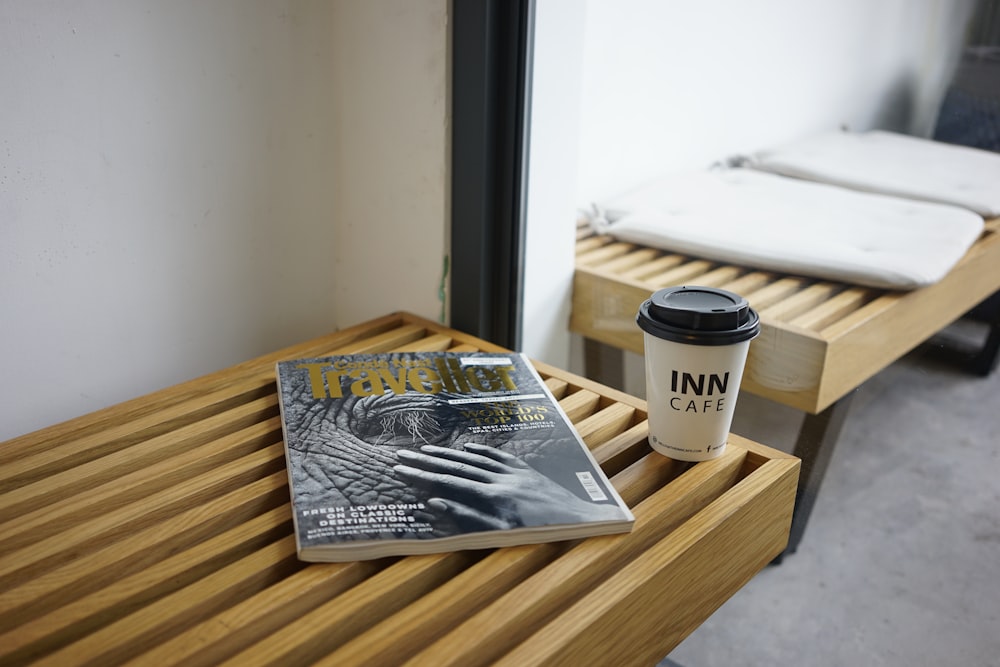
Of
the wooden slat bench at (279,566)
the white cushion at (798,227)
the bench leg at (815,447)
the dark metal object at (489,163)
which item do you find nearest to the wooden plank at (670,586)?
the wooden slat bench at (279,566)

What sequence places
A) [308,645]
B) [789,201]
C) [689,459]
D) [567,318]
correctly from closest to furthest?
[308,645] < [689,459] < [789,201] < [567,318]

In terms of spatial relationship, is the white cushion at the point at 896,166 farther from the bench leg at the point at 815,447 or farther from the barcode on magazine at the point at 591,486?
the barcode on magazine at the point at 591,486

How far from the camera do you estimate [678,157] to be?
1.06 meters

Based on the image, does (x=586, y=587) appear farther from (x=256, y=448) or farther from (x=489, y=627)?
(x=256, y=448)

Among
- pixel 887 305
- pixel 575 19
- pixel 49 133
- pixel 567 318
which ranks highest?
pixel 575 19

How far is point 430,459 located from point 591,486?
0.45 ft

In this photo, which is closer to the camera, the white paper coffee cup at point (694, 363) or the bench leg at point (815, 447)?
the white paper coffee cup at point (694, 363)

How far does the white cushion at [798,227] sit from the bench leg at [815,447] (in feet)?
0.46

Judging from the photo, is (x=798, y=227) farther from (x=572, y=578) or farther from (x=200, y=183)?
(x=200, y=183)

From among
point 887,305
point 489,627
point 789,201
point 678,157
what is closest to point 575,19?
point 678,157

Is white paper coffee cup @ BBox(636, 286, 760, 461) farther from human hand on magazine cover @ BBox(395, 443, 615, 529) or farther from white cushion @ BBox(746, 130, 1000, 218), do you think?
white cushion @ BBox(746, 130, 1000, 218)

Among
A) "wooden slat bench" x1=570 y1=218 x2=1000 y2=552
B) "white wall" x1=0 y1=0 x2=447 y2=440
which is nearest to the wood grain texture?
"wooden slat bench" x1=570 y1=218 x2=1000 y2=552

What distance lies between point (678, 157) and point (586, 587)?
0.60 m

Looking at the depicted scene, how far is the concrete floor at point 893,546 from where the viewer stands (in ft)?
2.64
